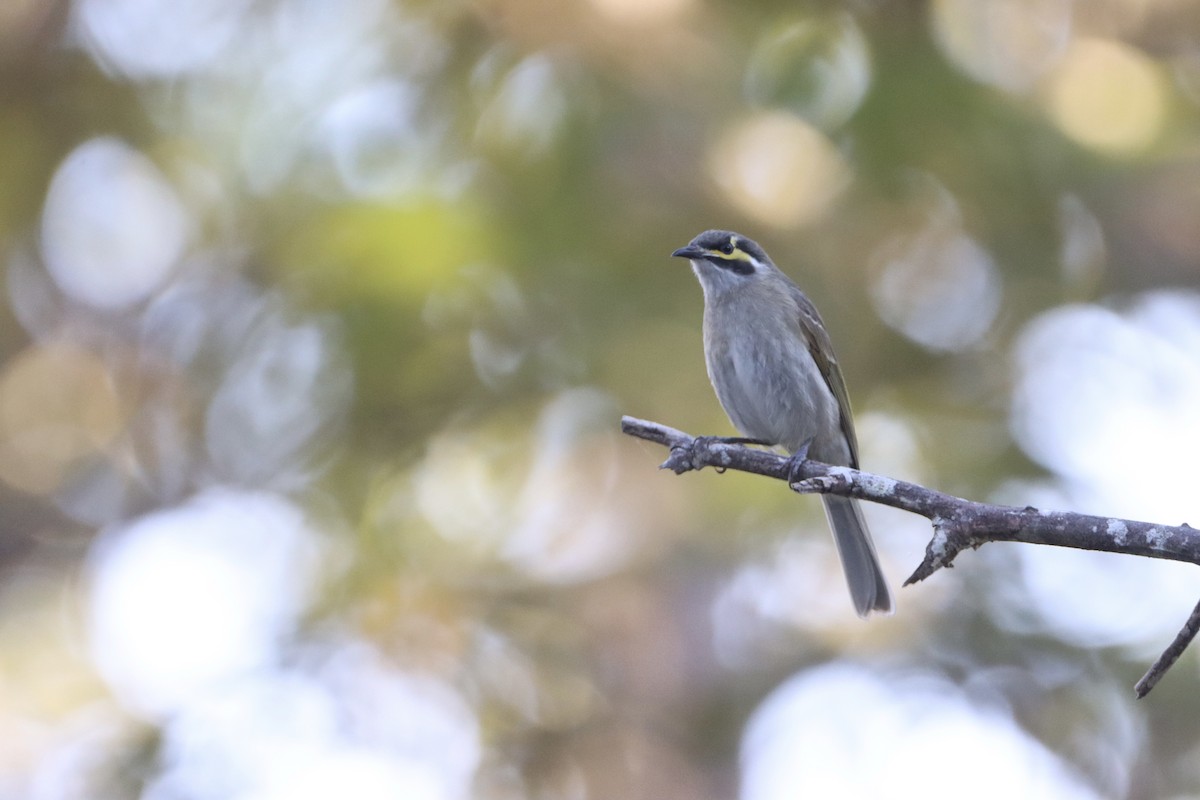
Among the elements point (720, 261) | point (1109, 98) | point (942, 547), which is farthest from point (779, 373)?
point (1109, 98)

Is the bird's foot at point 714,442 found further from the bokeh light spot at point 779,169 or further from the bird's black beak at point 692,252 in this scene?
the bokeh light spot at point 779,169

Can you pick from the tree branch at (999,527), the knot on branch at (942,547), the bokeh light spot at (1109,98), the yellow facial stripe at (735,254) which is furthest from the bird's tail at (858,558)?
the bokeh light spot at (1109,98)

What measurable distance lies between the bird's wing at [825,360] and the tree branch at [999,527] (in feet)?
8.48

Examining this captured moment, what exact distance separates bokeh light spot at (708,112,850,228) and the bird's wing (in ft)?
10.2

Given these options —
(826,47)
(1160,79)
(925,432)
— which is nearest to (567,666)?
(925,432)

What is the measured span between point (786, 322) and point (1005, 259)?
478cm

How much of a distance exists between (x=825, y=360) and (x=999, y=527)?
3525 millimetres

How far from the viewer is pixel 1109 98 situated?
11180 millimetres

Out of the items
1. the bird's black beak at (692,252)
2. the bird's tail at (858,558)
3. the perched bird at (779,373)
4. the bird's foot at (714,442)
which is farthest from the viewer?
the bird's black beak at (692,252)

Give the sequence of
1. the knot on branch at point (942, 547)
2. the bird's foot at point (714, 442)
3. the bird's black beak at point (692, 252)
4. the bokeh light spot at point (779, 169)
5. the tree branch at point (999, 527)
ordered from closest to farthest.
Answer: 1. the tree branch at point (999, 527)
2. the knot on branch at point (942, 547)
3. the bird's foot at point (714, 442)
4. the bird's black beak at point (692, 252)
5. the bokeh light spot at point (779, 169)

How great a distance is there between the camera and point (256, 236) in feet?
36.1

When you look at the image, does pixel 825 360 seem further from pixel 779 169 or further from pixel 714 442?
pixel 779 169

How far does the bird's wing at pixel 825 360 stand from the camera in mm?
7500

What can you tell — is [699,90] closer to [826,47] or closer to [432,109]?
[826,47]
